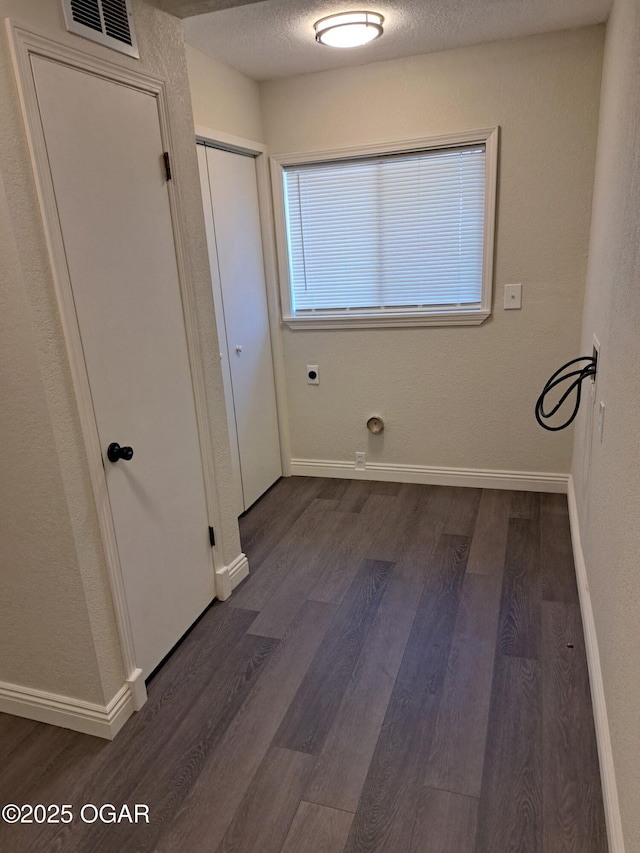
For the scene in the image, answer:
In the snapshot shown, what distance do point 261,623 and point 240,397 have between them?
4.67 ft

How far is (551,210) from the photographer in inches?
121

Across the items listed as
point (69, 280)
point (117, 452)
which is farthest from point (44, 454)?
point (69, 280)

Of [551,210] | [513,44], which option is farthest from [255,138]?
[551,210]

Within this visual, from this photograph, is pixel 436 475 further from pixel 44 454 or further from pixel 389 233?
pixel 44 454

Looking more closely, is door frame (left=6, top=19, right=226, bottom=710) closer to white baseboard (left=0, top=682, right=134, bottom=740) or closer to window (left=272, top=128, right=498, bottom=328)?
white baseboard (left=0, top=682, right=134, bottom=740)

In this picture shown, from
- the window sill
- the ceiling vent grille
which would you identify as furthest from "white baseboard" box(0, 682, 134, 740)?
the window sill

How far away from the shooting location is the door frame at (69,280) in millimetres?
1477

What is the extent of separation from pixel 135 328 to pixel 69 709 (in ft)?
4.32

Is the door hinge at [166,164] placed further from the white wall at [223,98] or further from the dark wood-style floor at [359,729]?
the dark wood-style floor at [359,729]

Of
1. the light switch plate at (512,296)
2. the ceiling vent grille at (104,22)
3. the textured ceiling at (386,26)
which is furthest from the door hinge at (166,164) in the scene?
the light switch plate at (512,296)

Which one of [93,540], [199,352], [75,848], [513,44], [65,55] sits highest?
[513,44]

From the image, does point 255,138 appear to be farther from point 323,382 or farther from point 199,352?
point 199,352

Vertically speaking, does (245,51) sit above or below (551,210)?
above

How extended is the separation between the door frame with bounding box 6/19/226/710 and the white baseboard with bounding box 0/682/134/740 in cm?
6
